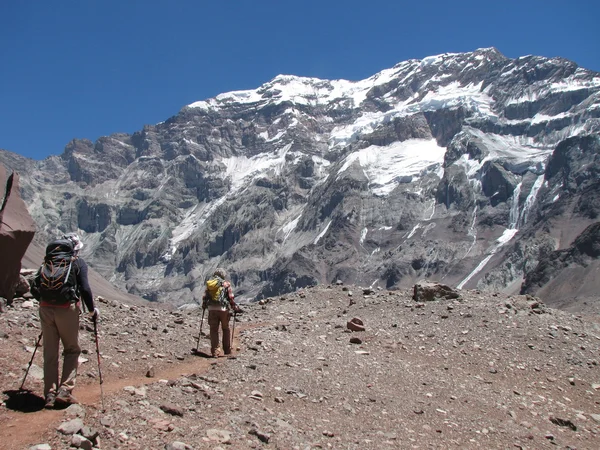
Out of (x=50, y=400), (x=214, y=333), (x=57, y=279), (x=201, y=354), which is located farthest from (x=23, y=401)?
(x=214, y=333)

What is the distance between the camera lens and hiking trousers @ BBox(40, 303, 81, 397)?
32.9 ft

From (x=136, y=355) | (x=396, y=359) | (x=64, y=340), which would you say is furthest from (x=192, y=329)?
(x=64, y=340)

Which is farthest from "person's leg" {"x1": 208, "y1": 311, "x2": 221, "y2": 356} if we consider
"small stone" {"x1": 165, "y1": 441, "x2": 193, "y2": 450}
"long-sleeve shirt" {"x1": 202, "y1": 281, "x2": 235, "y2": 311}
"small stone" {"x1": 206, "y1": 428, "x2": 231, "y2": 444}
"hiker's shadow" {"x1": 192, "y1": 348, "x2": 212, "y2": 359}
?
"small stone" {"x1": 165, "y1": 441, "x2": 193, "y2": 450}

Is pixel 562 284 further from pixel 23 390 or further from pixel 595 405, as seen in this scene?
pixel 23 390

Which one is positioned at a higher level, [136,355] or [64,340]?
[64,340]

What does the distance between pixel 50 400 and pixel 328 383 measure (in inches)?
252

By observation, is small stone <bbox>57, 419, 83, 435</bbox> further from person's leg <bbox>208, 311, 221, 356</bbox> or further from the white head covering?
person's leg <bbox>208, 311, 221, 356</bbox>

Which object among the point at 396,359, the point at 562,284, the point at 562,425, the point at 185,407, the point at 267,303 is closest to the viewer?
the point at 185,407

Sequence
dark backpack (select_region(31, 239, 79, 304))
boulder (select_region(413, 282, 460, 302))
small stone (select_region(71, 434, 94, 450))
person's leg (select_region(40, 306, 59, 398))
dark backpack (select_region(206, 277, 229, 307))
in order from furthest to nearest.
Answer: boulder (select_region(413, 282, 460, 302))
dark backpack (select_region(206, 277, 229, 307))
person's leg (select_region(40, 306, 59, 398))
dark backpack (select_region(31, 239, 79, 304))
small stone (select_region(71, 434, 94, 450))

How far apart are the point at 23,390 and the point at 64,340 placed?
3.82 ft

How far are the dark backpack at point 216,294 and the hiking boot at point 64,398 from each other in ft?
24.0

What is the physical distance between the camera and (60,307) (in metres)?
10.0

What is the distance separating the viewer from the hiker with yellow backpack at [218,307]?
53.7 feet

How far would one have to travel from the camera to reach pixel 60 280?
995 cm
